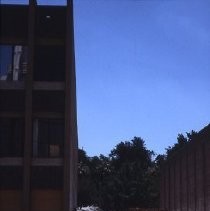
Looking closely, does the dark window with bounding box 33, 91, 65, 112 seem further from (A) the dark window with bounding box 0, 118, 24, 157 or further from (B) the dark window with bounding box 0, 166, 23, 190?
(B) the dark window with bounding box 0, 166, 23, 190

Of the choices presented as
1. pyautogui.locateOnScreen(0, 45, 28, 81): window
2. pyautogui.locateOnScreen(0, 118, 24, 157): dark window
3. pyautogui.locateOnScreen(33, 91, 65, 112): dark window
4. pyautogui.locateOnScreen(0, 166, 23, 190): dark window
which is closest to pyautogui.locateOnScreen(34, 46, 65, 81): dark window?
pyautogui.locateOnScreen(0, 45, 28, 81): window

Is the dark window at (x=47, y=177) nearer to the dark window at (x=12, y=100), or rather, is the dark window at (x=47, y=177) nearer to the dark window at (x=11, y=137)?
the dark window at (x=11, y=137)

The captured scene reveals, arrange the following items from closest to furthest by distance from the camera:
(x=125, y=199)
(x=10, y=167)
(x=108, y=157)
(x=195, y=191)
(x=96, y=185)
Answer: (x=10, y=167), (x=195, y=191), (x=125, y=199), (x=96, y=185), (x=108, y=157)

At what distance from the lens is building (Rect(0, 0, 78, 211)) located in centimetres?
3055

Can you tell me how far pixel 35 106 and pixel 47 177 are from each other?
4274mm

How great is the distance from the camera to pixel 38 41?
32406 millimetres

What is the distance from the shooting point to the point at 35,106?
104 ft

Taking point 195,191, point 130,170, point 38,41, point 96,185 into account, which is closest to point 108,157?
point 96,185

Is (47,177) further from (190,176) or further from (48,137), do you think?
(190,176)

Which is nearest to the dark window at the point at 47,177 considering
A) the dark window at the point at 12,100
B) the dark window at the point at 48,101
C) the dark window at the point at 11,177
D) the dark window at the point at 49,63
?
the dark window at the point at 11,177

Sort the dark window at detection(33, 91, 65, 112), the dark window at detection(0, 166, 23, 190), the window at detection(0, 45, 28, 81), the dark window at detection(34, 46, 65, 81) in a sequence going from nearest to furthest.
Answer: the dark window at detection(0, 166, 23, 190)
the dark window at detection(33, 91, 65, 112)
the dark window at detection(34, 46, 65, 81)
the window at detection(0, 45, 28, 81)

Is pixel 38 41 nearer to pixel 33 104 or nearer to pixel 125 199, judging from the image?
pixel 33 104

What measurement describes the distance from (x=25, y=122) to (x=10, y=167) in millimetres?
2743

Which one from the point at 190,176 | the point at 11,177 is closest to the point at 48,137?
the point at 11,177
